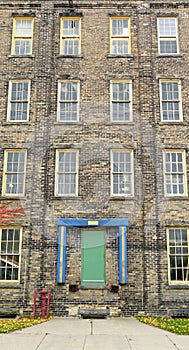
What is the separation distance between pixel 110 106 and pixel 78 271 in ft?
23.8

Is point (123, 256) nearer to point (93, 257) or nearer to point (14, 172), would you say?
→ point (93, 257)

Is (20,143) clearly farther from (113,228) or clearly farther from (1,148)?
(113,228)

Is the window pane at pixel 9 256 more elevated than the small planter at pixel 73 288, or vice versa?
the window pane at pixel 9 256

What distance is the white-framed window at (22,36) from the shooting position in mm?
18078

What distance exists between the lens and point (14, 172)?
16328mm

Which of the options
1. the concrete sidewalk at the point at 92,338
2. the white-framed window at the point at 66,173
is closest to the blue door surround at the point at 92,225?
the white-framed window at the point at 66,173

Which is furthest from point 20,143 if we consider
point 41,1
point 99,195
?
point 41,1

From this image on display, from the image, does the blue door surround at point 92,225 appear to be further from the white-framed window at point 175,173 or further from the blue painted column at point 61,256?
the white-framed window at point 175,173

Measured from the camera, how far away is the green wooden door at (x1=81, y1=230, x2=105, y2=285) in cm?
1516

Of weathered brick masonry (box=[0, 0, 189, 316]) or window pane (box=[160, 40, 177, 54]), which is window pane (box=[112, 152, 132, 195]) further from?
window pane (box=[160, 40, 177, 54])

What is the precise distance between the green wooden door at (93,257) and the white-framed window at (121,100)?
522 cm

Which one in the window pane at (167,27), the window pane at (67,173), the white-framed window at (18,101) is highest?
the window pane at (167,27)

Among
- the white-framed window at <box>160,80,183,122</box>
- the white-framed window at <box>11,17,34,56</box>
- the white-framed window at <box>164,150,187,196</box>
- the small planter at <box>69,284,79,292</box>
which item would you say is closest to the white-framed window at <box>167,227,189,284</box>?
the white-framed window at <box>164,150,187,196</box>

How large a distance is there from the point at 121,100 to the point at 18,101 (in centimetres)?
463
